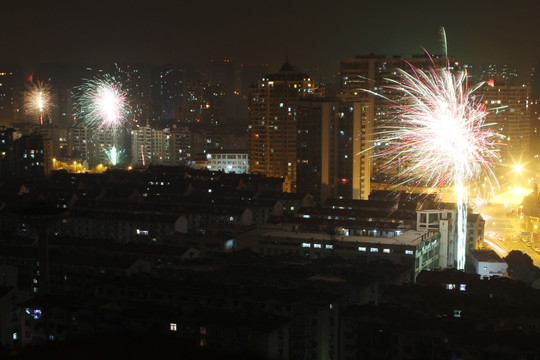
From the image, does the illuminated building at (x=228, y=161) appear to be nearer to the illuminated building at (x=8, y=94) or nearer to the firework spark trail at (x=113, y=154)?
the firework spark trail at (x=113, y=154)

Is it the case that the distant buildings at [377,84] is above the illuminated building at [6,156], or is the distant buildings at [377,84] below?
above

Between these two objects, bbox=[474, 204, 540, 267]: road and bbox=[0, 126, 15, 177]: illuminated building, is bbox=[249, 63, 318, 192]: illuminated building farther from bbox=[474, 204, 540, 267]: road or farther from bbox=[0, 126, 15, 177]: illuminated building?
bbox=[0, 126, 15, 177]: illuminated building

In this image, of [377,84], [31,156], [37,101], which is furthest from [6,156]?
[377,84]

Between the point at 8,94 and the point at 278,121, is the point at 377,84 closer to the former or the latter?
the point at 278,121

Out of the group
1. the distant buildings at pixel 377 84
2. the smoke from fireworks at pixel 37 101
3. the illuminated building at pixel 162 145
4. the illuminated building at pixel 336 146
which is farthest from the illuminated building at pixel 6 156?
the distant buildings at pixel 377 84

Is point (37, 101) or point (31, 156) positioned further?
point (37, 101)

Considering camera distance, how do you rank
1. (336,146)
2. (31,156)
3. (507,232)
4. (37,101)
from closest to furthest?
(507,232), (336,146), (31,156), (37,101)
